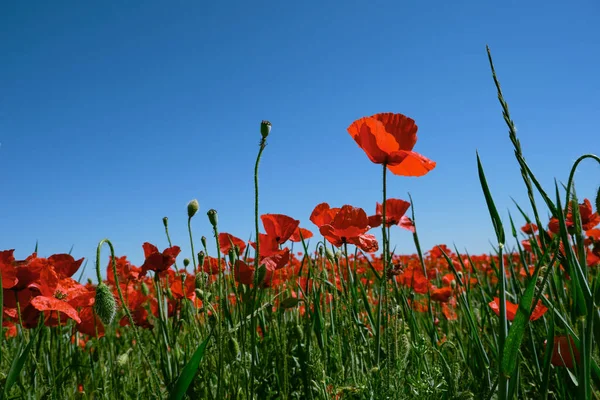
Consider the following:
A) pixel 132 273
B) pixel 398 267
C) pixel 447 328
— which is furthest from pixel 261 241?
pixel 447 328

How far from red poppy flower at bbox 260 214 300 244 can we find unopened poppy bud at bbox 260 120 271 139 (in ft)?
2.42

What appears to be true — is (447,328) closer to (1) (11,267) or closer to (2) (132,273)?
(2) (132,273)

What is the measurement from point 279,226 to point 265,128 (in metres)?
0.79

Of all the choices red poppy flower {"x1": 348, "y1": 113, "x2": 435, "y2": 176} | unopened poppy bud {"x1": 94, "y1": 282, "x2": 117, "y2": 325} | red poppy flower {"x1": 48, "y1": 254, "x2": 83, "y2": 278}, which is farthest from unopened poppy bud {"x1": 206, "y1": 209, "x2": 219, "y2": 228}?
red poppy flower {"x1": 48, "y1": 254, "x2": 83, "y2": 278}

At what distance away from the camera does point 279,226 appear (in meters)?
1.94

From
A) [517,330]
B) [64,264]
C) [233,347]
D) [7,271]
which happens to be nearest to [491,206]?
[517,330]

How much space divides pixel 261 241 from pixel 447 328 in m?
2.02

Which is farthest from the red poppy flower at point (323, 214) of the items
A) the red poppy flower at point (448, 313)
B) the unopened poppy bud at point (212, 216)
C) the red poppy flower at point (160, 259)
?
the red poppy flower at point (448, 313)

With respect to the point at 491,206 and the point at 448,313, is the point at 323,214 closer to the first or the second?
the point at 491,206

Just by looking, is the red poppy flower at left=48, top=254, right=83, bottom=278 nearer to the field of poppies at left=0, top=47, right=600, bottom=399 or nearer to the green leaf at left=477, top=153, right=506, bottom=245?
the field of poppies at left=0, top=47, right=600, bottom=399

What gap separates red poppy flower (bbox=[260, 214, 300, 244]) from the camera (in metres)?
1.92

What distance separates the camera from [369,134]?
147cm

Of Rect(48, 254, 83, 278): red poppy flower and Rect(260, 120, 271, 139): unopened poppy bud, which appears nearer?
Rect(260, 120, 271, 139): unopened poppy bud

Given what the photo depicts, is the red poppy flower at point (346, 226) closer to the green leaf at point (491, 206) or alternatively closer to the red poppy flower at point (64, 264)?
the green leaf at point (491, 206)
